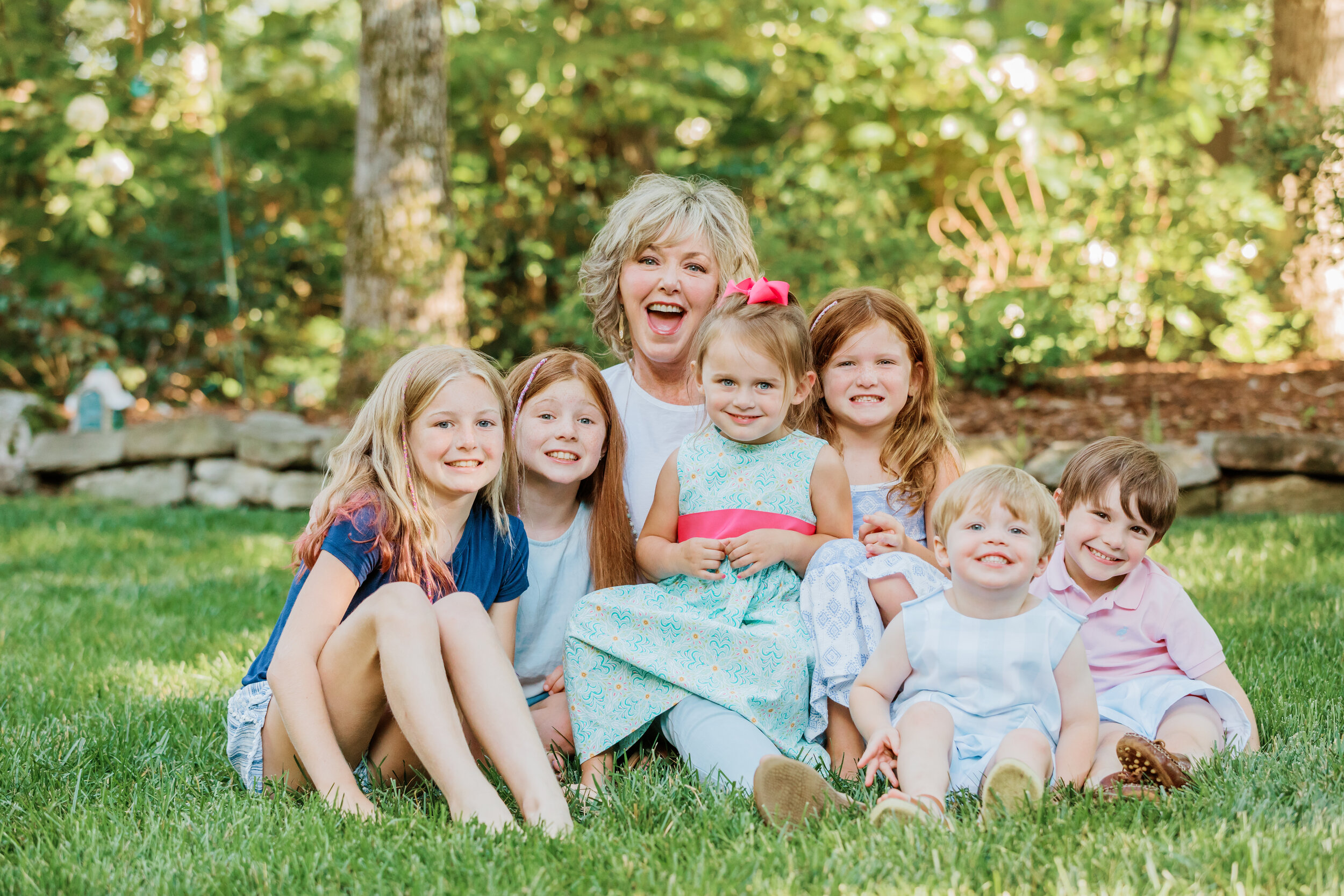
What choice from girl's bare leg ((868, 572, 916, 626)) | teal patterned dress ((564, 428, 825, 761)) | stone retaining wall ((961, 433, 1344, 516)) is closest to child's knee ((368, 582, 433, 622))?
teal patterned dress ((564, 428, 825, 761))

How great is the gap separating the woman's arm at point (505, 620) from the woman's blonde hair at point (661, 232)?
1050 millimetres

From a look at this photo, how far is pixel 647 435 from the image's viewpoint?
302 centimetres

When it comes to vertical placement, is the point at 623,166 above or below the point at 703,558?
above

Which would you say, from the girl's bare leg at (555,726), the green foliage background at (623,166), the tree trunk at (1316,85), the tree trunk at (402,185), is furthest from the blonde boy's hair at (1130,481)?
the tree trunk at (402,185)

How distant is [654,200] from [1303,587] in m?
2.51

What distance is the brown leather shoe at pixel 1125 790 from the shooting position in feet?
6.44

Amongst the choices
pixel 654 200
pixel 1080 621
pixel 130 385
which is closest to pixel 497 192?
pixel 130 385

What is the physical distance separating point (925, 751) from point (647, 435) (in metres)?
1.26

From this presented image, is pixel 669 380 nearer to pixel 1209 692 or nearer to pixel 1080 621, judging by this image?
pixel 1080 621

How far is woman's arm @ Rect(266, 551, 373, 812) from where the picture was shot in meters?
2.08

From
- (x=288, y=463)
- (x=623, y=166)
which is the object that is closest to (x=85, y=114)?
(x=288, y=463)

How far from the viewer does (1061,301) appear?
6566 mm

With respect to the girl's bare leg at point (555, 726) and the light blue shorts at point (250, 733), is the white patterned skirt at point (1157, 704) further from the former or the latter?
the light blue shorts at point (250, 733)

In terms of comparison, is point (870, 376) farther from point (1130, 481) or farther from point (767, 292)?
point (1130, 481)
